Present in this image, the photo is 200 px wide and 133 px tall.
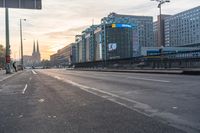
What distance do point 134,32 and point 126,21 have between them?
21.4 ft

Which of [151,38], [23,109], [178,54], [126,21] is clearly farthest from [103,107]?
[151,38]

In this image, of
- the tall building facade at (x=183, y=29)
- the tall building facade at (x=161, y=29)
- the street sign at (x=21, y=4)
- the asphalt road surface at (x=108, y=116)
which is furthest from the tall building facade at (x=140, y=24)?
the asphalt road surface at (x=108, y=116)

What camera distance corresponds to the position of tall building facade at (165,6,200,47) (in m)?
98.1

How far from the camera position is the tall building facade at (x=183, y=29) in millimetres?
98119

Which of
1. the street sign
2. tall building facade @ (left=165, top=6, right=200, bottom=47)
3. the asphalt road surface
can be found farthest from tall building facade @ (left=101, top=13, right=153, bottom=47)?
the asphalt road surface

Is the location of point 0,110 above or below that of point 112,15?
below

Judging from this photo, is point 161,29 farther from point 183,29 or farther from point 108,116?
point 108,116

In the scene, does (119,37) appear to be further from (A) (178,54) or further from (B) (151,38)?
(A) (178,54)

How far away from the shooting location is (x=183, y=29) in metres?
105

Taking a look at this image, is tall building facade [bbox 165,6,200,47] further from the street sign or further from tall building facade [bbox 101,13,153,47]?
the street sign

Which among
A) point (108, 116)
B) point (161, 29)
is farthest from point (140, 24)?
point (108, 116)

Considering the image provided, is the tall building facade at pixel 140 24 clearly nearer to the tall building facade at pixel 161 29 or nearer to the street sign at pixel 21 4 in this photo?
the tall building facade at pixel 161 29

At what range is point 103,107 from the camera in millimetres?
10570

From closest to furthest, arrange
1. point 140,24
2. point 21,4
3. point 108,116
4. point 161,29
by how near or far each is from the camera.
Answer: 1. point 108,116
2. point 21,4
3. point 161,29
4. point 140,24
